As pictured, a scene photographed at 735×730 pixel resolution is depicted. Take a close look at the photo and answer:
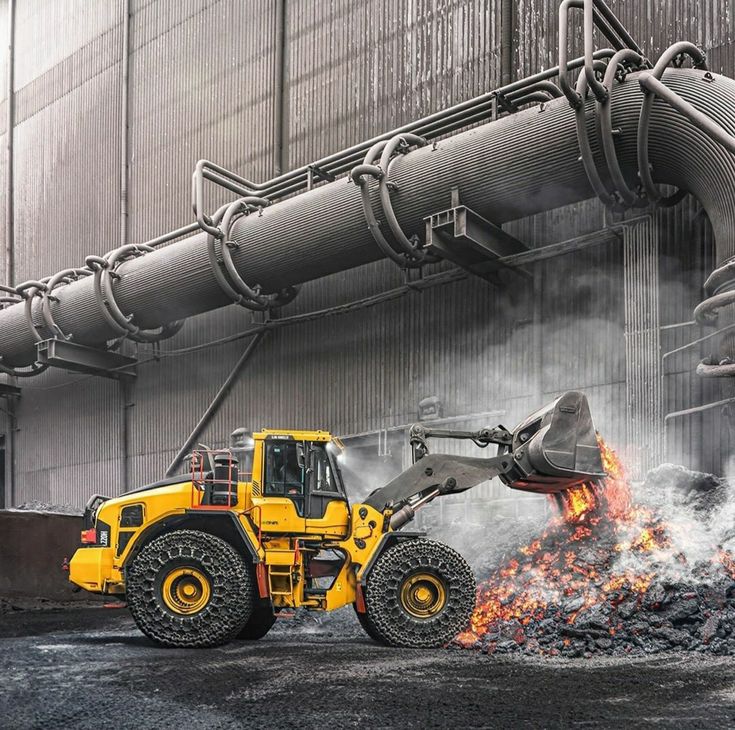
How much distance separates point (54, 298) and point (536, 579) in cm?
1351

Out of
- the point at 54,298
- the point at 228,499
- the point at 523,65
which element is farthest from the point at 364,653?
the point at 54,298

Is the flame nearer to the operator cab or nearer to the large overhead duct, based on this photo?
the large overhead duct

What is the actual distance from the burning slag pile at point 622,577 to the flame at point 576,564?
1cm

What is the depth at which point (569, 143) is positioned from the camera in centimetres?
1363

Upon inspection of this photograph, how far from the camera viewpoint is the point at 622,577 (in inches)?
439

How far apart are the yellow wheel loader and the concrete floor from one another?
435 millimetres

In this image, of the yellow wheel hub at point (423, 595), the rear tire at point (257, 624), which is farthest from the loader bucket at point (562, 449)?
the rear tire at point (257, 624)

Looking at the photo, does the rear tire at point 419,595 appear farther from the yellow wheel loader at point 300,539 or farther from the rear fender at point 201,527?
the rear fender at point 201,527

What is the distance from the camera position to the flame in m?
11.0

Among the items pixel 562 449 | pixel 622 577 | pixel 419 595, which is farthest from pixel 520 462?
pixel 419 595

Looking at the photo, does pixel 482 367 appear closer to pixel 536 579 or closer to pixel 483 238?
pixel 483 238

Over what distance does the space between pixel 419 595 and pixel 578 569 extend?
1.99 meters

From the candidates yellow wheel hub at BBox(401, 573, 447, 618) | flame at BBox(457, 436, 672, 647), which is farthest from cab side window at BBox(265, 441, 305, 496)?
flame at BBox(457, 436, 672, 647)

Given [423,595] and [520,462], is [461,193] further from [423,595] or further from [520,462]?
[423,595]
